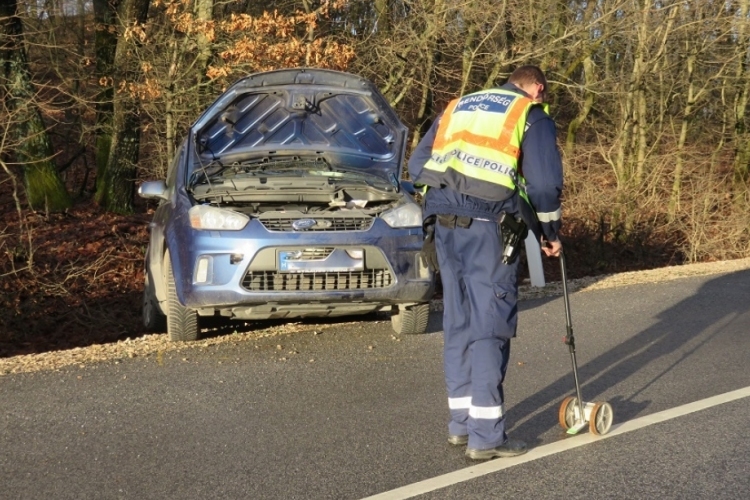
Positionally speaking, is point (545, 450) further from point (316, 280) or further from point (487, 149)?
point (316, 280)

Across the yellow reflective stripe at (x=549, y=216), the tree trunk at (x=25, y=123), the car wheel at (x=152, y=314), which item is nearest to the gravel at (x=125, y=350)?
the car wheel at (x=152, y=314)

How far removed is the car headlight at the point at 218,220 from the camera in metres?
7.74

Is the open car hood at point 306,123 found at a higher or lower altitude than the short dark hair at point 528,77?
lower

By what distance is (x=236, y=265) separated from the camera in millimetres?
7676

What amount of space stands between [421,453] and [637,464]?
1.04 m

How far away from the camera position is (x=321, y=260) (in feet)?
25.5

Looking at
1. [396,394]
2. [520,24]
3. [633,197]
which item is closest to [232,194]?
[396,394]

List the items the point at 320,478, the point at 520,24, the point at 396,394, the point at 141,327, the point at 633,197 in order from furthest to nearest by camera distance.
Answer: the point at 633,197, the point at 520,24, the point at 141,327, the point at 396,394, the point at 320,478

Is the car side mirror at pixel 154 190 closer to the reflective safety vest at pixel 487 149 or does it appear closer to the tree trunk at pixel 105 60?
the reflective safety vest at pixel 487 149

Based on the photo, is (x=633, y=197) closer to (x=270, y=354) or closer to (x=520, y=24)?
(x=520, y=24)

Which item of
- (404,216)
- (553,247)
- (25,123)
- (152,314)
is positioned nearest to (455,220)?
(553,247)

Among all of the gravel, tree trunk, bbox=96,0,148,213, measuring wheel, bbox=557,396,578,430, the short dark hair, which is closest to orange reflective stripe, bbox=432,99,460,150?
the short dark hair

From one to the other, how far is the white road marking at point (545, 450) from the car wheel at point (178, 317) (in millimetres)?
3660

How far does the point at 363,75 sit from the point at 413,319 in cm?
934
